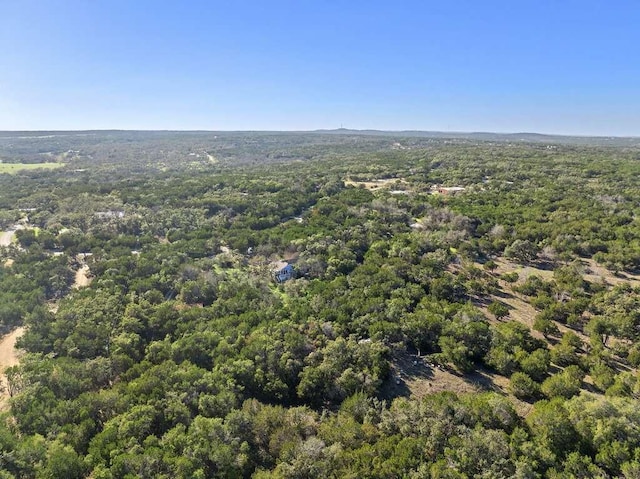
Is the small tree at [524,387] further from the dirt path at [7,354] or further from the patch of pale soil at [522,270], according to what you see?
the dirt path at [7,354]

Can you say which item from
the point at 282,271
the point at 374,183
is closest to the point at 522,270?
the point at 282,271

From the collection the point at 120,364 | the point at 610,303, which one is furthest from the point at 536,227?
the point at 120,364

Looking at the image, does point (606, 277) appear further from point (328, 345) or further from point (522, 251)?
point (328, 345)

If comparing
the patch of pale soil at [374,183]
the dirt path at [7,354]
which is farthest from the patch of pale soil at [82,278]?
the patch of pale soil at [374,183]

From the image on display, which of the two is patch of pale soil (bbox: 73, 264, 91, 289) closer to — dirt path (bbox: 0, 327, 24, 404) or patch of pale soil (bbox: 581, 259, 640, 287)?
dirt path (bbox: 0, 327, 24, 404)

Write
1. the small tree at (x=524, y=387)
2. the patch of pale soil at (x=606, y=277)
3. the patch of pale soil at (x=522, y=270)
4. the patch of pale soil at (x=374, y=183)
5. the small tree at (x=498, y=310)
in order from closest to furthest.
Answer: the small tree at (x=524, y=387) → the small tree at (x=498, y=310) → the patch of pale soil at (x=606, y=277) → the patch of pale soil at (x=522, y=270) → the patch of pale soil at (x=374, y=183)
